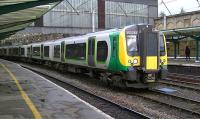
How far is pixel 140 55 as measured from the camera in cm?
1644

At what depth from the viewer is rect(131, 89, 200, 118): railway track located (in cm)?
1247

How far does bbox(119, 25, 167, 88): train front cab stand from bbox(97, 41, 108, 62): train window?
1567mm

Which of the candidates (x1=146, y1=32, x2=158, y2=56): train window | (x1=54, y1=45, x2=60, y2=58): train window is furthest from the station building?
(x1=146, y1=32, x2=158, y2=56): train window

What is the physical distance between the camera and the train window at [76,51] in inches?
846

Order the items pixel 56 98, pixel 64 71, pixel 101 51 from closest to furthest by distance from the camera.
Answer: pixel 56 98 → pixel 101 51 → pixel 64 71

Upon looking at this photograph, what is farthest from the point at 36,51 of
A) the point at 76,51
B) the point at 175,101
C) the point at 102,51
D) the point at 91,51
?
the point at 175,101

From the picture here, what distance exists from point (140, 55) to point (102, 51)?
2334 millimetres

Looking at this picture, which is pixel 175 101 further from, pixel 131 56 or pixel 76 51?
pixel 76 51

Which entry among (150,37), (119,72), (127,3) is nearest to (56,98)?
(119,72)

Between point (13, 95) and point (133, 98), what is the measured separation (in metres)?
4.62

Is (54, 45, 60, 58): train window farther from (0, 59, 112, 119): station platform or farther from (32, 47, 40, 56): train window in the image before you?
(0, 59, 112, 119): station platform

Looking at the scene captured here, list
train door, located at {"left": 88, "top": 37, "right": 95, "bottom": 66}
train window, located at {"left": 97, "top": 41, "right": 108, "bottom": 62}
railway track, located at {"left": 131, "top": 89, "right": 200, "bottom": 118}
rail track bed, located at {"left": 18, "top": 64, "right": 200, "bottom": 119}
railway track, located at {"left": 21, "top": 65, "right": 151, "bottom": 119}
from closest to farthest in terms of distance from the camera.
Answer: railway track, located at {"left": 21, "top": 65, "right": 151, "bottom": 119} < rail track bed, located at {"left": 18, "top": 64, "right": 200, "bottom": 119} < railway track, located at {"left": 131, "top": 89, "right": 200, "bottom": 118} < train window, located at {"left": 97, "top": 41, "right": 108, "bottom": 62} < train door, located at {"left": 88, "top": 37, "right": 95, "bottom": 66}

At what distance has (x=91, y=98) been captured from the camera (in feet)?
50.7

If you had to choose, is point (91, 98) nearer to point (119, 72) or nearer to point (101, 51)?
point (119, 72)
